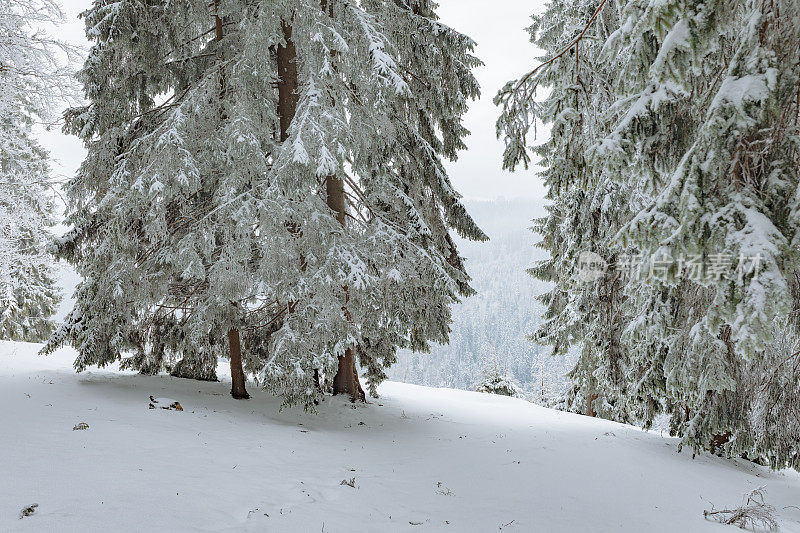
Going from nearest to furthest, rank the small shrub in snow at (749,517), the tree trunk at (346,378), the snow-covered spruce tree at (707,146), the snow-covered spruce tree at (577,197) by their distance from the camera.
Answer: the snow-covered spruce tree at (707,146) → the snow-covered spruce tree at (577,197) → the small shrub in snow at (749,517) → the tree trunk at (346,378)

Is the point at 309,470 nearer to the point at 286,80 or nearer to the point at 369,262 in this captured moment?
the point at 369,262

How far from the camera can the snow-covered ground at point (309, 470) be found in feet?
12.6

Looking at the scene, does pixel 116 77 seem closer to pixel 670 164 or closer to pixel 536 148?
pixel 670 164

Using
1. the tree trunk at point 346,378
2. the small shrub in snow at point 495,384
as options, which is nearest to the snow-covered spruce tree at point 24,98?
the tree trunk at point 346,378

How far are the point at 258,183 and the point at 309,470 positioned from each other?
427 centimetres

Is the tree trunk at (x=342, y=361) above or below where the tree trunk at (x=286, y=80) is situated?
below

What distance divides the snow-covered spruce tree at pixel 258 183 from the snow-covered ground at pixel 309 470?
1.11 meters

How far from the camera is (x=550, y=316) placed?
17.0m

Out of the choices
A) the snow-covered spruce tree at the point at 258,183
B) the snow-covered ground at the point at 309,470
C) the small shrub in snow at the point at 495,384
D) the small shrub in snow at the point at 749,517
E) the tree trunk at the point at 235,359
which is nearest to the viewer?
the snow-covered ground at the point at 309,470

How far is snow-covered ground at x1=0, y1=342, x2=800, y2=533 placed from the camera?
3.83m

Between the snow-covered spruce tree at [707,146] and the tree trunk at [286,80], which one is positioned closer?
the snow-covered spruce tree at [707,146]

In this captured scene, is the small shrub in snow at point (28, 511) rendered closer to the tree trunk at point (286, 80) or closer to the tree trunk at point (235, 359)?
the tree trunk at point (235, 359)

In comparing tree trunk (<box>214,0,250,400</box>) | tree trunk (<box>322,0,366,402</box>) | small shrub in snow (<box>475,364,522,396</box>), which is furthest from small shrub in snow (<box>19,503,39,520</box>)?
small shrub in snow (<box>475,364,522,396</box>)

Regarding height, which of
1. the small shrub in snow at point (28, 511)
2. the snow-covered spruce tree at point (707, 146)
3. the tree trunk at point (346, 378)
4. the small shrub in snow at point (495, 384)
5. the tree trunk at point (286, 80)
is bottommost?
the small shrub in snow at point (495, 384)
